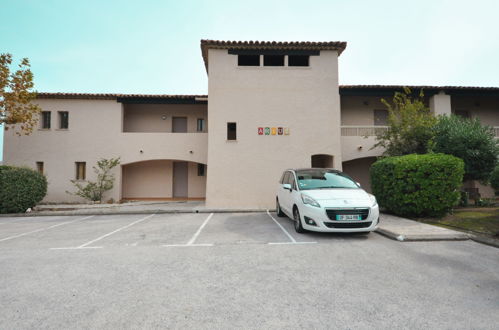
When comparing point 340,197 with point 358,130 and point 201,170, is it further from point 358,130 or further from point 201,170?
point 201,170

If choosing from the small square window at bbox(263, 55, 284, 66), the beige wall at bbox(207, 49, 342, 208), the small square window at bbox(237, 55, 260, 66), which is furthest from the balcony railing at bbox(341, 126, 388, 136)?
the small square window at bbox(237, 55, 260, 66)

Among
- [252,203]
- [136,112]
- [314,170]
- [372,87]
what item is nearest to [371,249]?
[314,170]

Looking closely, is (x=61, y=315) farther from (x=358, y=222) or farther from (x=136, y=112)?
(x=136, y=112)

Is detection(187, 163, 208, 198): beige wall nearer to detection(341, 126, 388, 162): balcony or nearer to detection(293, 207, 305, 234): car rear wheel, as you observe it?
detection(341, 126, 388, 162): balcony

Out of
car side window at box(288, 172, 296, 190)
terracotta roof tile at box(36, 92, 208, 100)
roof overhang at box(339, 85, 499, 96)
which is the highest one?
roof overhang at box(339, 85, 499, 96)

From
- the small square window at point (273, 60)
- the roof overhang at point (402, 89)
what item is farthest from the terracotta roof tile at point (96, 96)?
the roof overhang at point (402, 89)

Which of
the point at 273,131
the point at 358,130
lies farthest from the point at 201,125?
the point at 358,130

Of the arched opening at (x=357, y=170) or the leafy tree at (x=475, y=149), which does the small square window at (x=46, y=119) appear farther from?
the leafy tree at (x=475, y=149)

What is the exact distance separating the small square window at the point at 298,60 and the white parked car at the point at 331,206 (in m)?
A: 7.97

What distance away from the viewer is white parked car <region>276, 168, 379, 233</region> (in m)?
4.97

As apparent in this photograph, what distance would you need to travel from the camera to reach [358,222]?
500 centimetres

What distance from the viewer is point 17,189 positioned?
31.6ft

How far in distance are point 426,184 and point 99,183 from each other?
50.4 feet

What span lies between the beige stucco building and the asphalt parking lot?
20.1 ft
